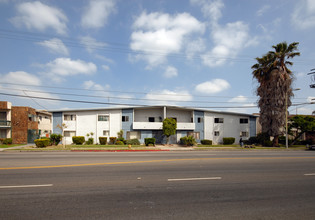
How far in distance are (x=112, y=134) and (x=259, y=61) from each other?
27.7 metres

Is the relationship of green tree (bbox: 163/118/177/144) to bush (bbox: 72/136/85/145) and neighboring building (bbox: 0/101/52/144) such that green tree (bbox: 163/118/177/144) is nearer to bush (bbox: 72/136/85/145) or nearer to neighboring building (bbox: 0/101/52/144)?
bush (bbox: 72/136/85/145)

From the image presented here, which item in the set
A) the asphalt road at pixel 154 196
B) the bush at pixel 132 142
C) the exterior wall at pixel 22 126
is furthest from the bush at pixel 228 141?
the exterior wall at pixel 22 126

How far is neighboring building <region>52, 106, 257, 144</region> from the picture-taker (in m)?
30.1

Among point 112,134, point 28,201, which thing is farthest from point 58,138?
point 28,201

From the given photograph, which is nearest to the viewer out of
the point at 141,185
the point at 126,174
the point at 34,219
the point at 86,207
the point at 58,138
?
the point at 34,219

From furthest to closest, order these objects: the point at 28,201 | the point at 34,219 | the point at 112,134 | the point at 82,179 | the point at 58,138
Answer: the point at 112,134
the point at 58,138
the point at 82,179
the point at 28,201
the point at 34,219

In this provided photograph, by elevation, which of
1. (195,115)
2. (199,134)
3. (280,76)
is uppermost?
(280,76)

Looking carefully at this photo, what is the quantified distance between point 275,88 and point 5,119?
152ft

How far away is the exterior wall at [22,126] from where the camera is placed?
3214 cm

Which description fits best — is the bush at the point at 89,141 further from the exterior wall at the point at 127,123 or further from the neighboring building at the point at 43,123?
the neighboring building at the point at 43,123

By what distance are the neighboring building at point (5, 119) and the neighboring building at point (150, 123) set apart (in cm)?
923

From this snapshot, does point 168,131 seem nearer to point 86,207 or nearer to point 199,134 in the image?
point 199,134

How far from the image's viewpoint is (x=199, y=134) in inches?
1281

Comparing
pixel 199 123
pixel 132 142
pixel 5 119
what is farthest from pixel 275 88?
pixel 5 119
